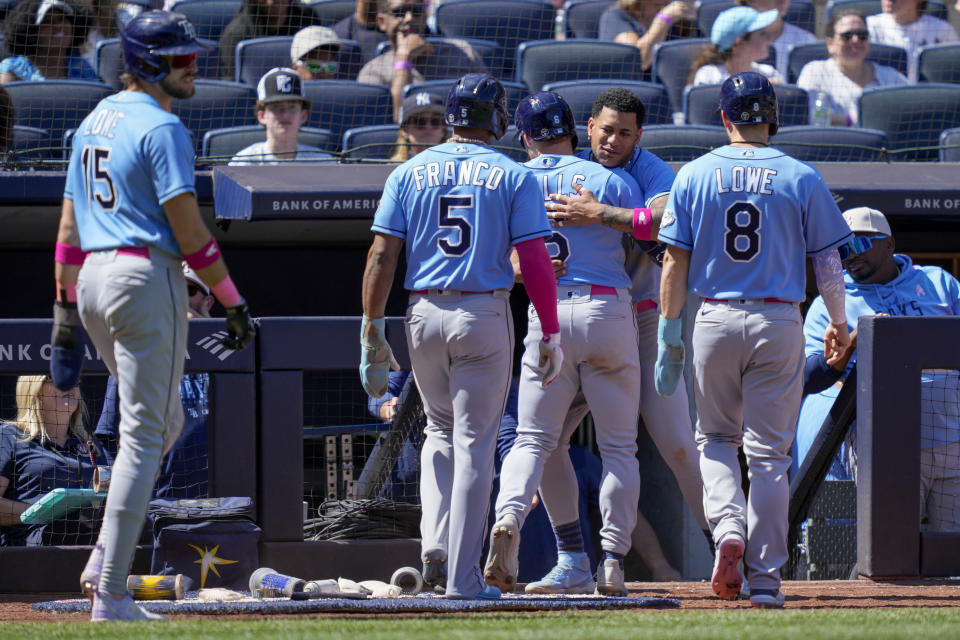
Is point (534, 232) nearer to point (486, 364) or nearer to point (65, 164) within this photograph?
point (486, 364)

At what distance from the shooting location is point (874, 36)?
31.4 ft

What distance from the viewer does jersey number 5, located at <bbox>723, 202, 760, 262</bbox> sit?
4.07m

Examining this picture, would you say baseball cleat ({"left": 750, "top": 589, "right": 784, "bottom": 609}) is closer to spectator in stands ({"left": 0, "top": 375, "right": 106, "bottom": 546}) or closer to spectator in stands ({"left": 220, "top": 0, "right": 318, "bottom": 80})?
spectator in stands ({"left": 0, "top": 375, "right": 106, "bottom": 546})

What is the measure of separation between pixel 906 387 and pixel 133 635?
3.14 m

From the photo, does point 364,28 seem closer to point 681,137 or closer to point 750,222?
point 681,137

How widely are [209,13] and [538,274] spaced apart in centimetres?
554

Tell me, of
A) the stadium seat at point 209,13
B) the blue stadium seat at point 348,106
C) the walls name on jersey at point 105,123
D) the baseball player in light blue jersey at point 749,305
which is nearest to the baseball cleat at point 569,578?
the baseball player in light blue jersey at point 749,305

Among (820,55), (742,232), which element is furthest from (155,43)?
(820,55)

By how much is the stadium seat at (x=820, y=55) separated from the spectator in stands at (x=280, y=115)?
374cm

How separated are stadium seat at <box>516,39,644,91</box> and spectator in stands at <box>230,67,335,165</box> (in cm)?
185

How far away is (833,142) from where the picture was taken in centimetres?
776

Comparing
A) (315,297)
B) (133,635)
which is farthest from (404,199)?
(315,297)

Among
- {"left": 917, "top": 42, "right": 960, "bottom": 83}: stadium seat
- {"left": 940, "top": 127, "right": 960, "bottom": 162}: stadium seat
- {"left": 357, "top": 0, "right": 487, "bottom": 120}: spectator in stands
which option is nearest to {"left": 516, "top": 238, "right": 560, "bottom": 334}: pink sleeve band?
{"left": 357, "top": 0, "right": 487, "bottom": 120}: spectator in stands

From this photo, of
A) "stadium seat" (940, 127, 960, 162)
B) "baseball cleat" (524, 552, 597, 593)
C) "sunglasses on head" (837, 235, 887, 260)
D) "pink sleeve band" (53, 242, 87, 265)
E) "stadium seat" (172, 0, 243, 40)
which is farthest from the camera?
"stadium seat" (172, 0, 243, 40)
